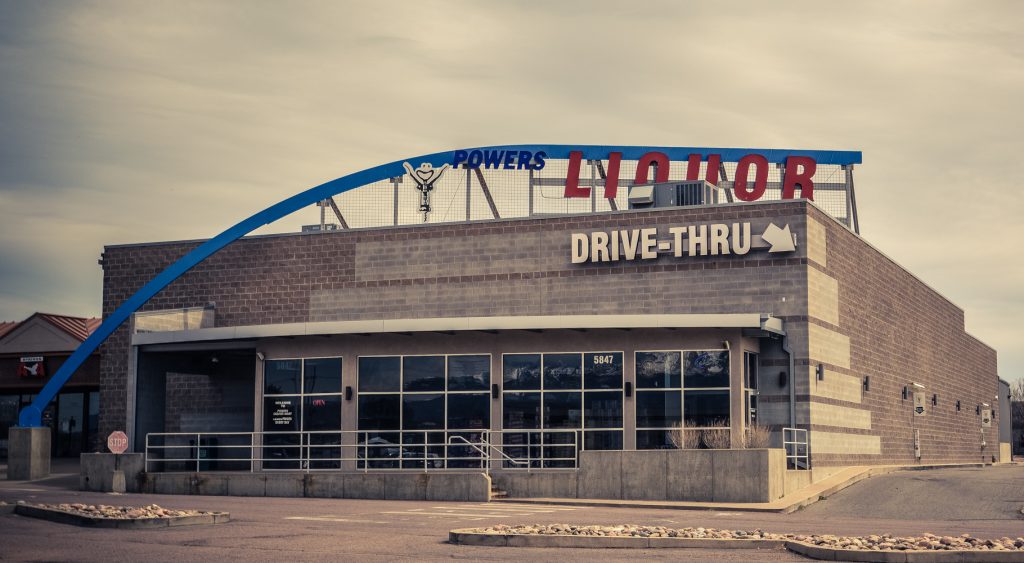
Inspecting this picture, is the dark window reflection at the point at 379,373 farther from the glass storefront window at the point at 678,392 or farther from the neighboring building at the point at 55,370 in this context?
the neighboring building at the point at 55,370

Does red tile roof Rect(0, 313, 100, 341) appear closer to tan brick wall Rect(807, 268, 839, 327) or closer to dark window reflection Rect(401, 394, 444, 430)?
dark window reflection Rect(401, 394, 444, 430)

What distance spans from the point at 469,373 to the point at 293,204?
12.3 m

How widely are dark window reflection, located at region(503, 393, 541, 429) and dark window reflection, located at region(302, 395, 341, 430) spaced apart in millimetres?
4725

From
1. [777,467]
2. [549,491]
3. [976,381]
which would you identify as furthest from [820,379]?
[976,381]

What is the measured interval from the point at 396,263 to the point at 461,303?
2.71m

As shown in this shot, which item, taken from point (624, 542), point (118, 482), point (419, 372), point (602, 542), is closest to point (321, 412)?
point (419, 372)

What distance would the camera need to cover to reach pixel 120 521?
62.4ft

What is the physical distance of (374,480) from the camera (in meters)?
30.1

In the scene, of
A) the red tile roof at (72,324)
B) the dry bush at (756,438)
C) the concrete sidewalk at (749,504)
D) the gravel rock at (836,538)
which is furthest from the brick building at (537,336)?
the gravel rock at (836,538)

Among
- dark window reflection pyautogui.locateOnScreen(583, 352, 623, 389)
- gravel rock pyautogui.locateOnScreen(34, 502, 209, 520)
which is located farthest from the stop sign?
dark window reflection pyautogui.locateOnScreen(583, 352, 623, 389)

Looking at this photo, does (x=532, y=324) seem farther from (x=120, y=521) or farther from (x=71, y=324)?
(x=71, y=324)

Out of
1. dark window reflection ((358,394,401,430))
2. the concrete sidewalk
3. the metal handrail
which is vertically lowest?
the concrete sidewalk

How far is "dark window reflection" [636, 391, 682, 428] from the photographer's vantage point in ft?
107

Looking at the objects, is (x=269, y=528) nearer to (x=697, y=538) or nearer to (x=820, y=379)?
(x=697, y=538)
